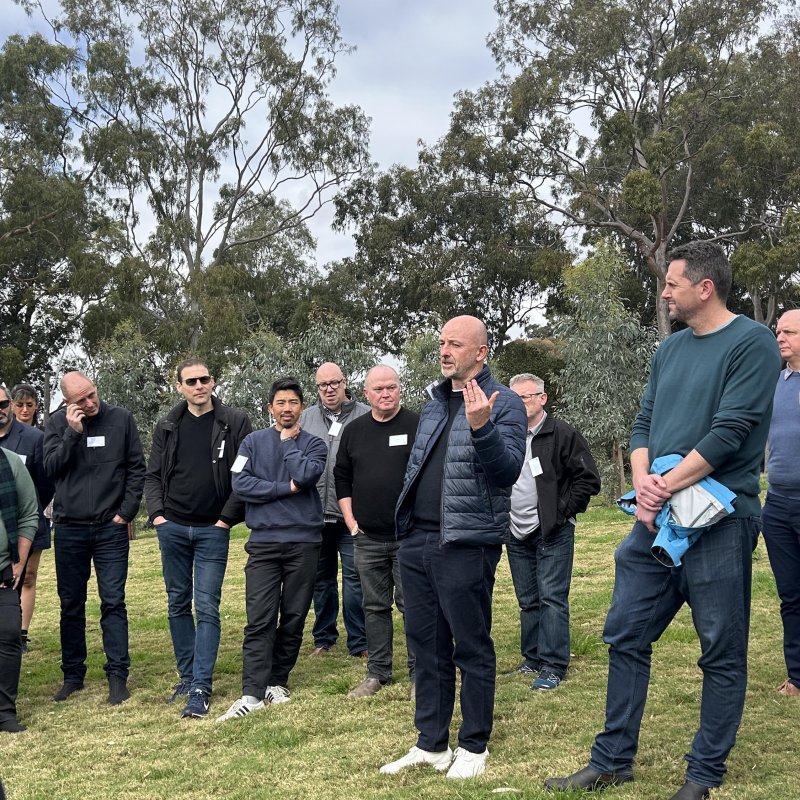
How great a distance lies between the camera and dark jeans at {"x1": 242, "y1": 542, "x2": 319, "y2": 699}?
5957 millimetres

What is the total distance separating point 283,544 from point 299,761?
1.62 m

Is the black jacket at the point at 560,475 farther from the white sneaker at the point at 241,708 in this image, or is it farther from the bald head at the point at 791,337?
the white sneaker at the point at 241,708

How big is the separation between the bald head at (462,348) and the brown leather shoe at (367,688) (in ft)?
8.08

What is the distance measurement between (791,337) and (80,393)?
4.56 m

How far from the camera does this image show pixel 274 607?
606 cm

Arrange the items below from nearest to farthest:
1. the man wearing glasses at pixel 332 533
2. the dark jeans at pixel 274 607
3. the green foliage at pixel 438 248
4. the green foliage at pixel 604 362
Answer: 1. the dark jeans at pixel 274 607
2. the man wearing glasses at pixel 332 533
3. the green foliage at pixel 604 362
4. the green foliage at pixel 438 248

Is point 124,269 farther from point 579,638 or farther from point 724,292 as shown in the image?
point 724,292

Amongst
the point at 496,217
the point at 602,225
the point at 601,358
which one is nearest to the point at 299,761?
the point at 601,358

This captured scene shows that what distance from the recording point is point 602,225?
31344 millimetres

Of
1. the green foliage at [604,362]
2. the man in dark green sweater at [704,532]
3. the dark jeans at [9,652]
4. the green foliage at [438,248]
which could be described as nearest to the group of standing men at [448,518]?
the man in dark green sweater at [704,532]

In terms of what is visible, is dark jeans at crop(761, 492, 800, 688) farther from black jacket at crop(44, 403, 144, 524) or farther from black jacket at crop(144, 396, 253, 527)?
black jacket at crop(44, 403, 144, 524)

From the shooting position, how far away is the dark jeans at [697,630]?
12.7 ft

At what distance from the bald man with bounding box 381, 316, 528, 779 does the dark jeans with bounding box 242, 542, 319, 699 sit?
1524 millimetres

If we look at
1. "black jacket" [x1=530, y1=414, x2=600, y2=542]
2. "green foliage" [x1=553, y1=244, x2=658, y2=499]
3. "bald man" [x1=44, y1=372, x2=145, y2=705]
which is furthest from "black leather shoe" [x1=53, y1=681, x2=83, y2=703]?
"green foliage" [x1=553, y1=244, x2=658, y2=499]
